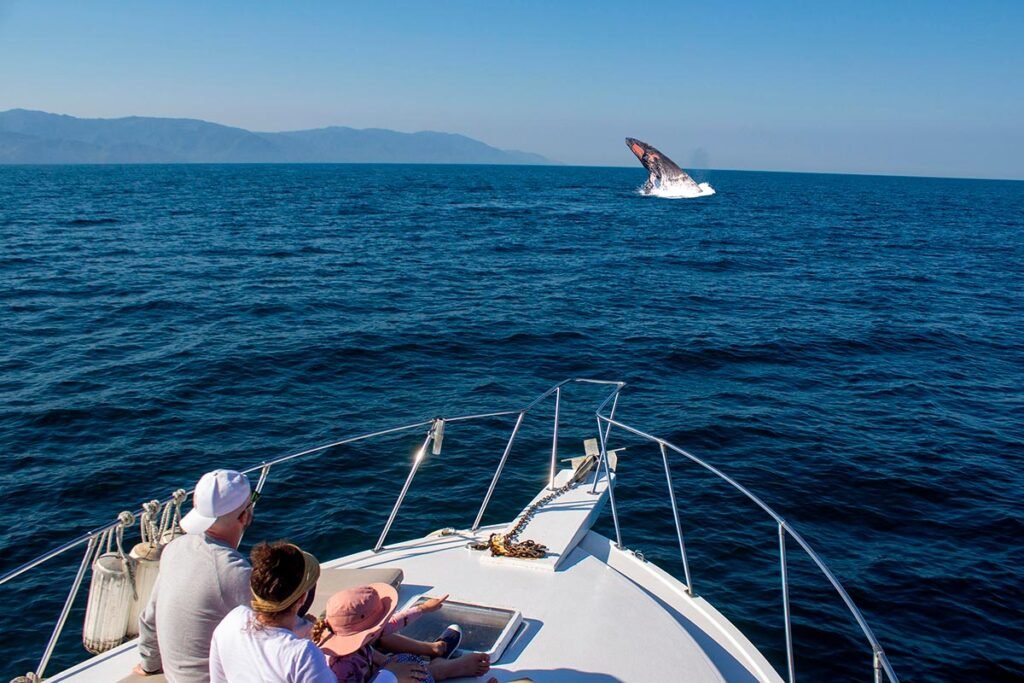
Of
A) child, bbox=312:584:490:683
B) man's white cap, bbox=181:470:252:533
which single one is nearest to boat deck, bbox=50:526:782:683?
child, bbox=312:584:490:683

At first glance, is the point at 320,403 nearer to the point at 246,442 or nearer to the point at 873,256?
the point at 246,442

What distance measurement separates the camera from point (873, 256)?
42.8 meters

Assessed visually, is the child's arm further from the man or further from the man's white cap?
the man's white cap

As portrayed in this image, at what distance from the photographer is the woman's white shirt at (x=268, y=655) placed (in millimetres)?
3389

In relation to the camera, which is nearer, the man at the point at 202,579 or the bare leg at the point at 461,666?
the man at the point at 202,579

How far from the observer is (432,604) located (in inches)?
210

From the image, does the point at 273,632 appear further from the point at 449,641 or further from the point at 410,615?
the point at 410,615

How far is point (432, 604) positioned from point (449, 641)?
57 cm

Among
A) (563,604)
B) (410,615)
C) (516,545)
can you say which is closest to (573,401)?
(516,545)

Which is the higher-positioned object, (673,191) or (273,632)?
(673,191)

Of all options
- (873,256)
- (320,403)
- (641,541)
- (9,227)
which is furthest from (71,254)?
(873,256)

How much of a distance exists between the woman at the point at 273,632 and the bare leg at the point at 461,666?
3.93 ft

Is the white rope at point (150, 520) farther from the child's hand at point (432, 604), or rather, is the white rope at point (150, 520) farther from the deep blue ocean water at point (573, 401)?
the deep blue ocean water at point (573, 401)

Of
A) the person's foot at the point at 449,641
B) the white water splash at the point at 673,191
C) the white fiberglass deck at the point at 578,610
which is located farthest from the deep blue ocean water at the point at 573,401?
the white water splash at the point at 673,191
